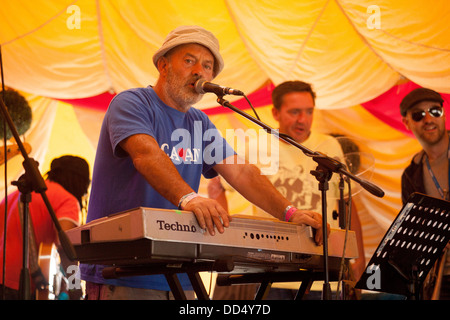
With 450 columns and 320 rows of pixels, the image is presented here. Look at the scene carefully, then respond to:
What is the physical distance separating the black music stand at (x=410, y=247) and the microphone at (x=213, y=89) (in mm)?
754

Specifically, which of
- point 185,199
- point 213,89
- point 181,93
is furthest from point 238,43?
point 185,199

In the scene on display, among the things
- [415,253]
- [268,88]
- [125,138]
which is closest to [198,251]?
[125,138]

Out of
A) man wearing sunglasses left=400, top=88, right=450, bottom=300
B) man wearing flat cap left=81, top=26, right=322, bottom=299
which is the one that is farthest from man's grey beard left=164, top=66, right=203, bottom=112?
man wearing sunglasses left=400, top=88, right=450, bottom=300

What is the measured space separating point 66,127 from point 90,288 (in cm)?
419

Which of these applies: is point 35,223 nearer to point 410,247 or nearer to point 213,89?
point 213,89

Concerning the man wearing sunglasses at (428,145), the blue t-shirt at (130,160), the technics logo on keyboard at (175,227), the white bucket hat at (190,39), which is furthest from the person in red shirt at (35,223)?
the man wearing sunglasses at (428,145)

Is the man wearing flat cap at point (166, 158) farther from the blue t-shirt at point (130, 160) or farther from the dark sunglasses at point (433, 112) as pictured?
the dark sunglasses at point (433, 112)

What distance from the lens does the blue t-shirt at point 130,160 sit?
223 cm

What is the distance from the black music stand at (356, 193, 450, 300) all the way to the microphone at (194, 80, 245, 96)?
0.75 m

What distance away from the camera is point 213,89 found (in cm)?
222

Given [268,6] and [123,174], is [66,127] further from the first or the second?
[123,174]

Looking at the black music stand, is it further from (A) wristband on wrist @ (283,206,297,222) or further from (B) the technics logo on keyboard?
(B) the technics logo on keyboard

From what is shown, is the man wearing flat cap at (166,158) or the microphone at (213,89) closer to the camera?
the man wearing flat cap at (166,158)

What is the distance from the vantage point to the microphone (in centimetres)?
218
